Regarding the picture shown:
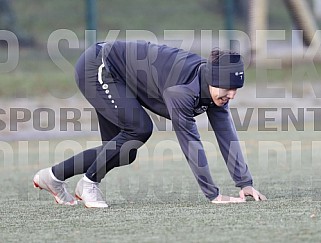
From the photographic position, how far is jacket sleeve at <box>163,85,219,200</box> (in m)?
5.84

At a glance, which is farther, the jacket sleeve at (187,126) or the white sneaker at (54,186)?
the white sneaker at (54,186)

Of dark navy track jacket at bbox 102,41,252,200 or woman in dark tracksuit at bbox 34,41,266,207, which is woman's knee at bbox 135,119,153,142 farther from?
dark navy track jacket at bbox 102,41,252,200

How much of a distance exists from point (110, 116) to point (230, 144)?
0.85 m

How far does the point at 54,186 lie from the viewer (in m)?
6.64

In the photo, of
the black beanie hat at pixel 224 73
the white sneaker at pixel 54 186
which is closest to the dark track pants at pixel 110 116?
the white sneaker at pixel 54 186

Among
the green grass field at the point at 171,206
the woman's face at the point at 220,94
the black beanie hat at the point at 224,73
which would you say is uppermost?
the black beanie hat at the point at 224,73

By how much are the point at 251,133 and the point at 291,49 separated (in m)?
5.59

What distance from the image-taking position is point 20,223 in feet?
18.9

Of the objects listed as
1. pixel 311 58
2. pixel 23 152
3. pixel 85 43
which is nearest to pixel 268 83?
pixel 311 58

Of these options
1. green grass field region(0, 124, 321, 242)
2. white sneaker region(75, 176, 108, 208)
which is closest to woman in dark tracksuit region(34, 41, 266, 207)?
white sneaker region(75, 176, 108, 208)

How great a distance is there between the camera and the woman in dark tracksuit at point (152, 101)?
5.87m

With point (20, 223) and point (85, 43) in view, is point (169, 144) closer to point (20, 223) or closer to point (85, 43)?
point (85, 43)

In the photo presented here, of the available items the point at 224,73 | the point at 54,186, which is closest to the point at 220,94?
the point at 224,73

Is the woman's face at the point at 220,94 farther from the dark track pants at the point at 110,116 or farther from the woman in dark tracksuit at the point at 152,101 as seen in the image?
the dark track pants at the point at 110,116
